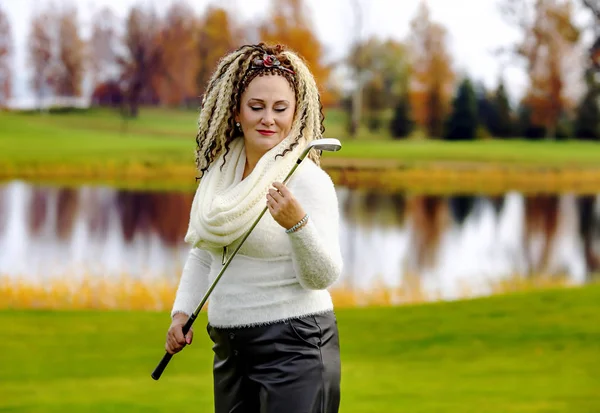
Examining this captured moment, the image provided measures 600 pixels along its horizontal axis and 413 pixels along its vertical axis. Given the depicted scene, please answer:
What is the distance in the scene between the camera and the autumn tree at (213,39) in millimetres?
34938

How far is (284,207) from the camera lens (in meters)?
2.30

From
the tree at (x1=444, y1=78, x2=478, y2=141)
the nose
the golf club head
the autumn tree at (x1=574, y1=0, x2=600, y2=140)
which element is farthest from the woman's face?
the tree at (x1=444, y1=78, x2=478, y2=141)

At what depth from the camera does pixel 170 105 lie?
38.4 metres

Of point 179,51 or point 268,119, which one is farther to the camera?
point 179,51

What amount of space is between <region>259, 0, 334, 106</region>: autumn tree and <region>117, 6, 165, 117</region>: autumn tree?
4.30 m

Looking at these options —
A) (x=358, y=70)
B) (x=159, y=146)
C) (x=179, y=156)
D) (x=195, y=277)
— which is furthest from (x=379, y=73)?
(x=195, y=277)

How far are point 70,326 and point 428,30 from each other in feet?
98.9

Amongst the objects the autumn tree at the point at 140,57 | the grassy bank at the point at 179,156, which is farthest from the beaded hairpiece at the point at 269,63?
the autumn tree at the point at 140,57

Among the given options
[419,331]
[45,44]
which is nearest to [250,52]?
[419,331]

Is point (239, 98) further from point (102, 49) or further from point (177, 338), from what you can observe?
point (102, 49)

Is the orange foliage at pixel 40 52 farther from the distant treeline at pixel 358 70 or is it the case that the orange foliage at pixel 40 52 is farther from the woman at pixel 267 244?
the woman at pixel 267 244

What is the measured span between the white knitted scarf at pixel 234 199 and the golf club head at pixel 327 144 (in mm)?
170

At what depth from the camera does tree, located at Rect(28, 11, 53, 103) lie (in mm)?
38844

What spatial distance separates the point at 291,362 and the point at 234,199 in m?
0.41
